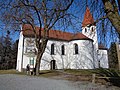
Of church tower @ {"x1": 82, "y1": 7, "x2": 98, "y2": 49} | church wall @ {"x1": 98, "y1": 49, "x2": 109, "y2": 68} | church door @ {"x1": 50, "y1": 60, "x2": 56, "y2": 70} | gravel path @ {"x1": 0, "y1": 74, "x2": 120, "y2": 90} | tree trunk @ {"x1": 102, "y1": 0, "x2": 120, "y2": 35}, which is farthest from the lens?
church wall @ {"x1": 98, "y1": 49, "x2": 109, "y2": 68}

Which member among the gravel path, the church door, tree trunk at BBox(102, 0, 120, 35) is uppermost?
tree trunk at BBox(102, 0, 120, 35)

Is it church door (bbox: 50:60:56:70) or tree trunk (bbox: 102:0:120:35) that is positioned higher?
tree trunk (bbox: 102:0:120:35)

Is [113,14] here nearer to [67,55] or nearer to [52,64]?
[52,64]

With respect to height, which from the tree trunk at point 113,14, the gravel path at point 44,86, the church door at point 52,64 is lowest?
the gravel path at point 44,86

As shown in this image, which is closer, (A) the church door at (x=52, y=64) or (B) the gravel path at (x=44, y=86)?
(B) the gravel path at (x=44, y=86)

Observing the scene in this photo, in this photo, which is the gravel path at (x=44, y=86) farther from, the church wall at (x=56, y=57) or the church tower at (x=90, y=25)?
the church wall at (x=56, y=57)

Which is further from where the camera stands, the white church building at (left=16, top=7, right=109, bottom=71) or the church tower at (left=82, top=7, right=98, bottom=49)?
the white church building at (left=16, top=7, right=109, bottom=71)

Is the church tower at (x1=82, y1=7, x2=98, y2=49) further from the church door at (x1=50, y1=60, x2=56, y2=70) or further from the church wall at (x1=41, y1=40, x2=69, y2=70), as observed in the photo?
the church door at (x1=50, y1=60, x2=56, y2=70)

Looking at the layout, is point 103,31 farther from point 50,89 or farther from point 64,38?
point 64,38

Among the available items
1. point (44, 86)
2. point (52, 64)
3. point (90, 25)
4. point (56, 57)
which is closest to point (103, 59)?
point (56, 57)

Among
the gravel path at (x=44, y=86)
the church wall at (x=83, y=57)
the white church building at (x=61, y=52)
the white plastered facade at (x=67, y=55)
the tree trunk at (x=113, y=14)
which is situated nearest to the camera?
the tree trunk at (x=113, y=14)

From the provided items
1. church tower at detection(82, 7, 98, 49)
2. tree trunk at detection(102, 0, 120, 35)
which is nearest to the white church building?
A: church tower at detection(82, 7, 98, 49)

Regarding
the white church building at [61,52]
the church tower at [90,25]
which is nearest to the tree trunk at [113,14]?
the church tower at [90,25]

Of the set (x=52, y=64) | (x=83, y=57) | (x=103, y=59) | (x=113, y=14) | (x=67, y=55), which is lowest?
(x=52, y=64)
